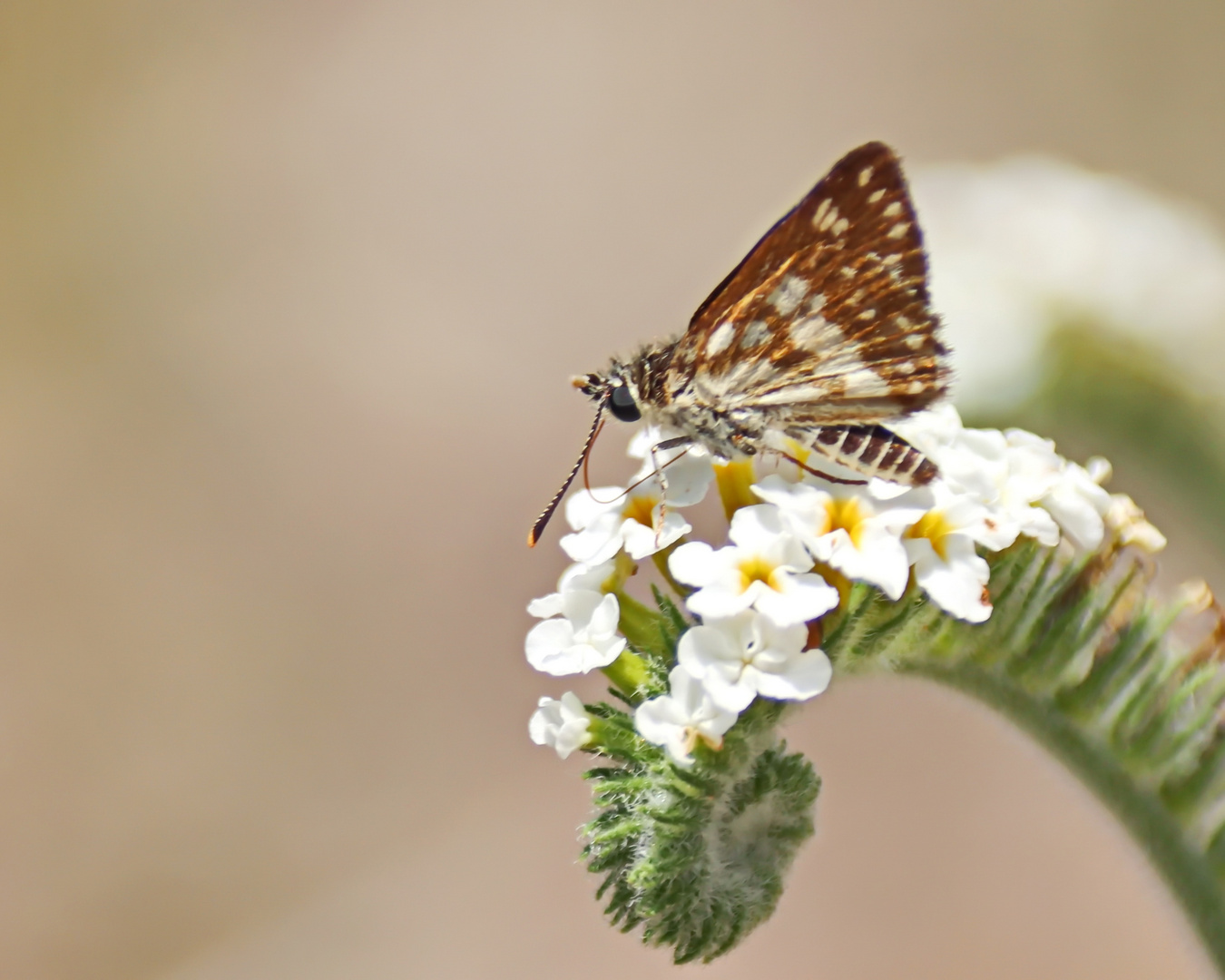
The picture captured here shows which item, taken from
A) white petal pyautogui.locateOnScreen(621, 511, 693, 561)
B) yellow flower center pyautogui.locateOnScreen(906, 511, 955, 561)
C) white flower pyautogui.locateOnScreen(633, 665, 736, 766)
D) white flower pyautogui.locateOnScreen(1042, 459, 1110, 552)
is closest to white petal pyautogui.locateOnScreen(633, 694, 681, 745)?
white flower pyautogui.locateOnScreen(633, 665, 736, 766)

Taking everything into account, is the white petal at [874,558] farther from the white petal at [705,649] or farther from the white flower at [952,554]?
the white petal at [705,649]

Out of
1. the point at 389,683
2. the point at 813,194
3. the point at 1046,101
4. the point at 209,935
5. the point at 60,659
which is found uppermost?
the point at 60,659

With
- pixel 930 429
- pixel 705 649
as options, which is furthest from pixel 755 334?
pixel 705 649

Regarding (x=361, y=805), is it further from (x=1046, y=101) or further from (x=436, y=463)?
(x=1046, y=101)

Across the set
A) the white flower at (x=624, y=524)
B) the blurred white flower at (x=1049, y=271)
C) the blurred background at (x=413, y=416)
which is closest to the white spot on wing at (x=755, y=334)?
the white flower at (x=624, y=524)

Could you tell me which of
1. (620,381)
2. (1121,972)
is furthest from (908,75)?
(620,381)

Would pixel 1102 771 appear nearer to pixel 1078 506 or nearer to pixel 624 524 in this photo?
pixel 1078 506
